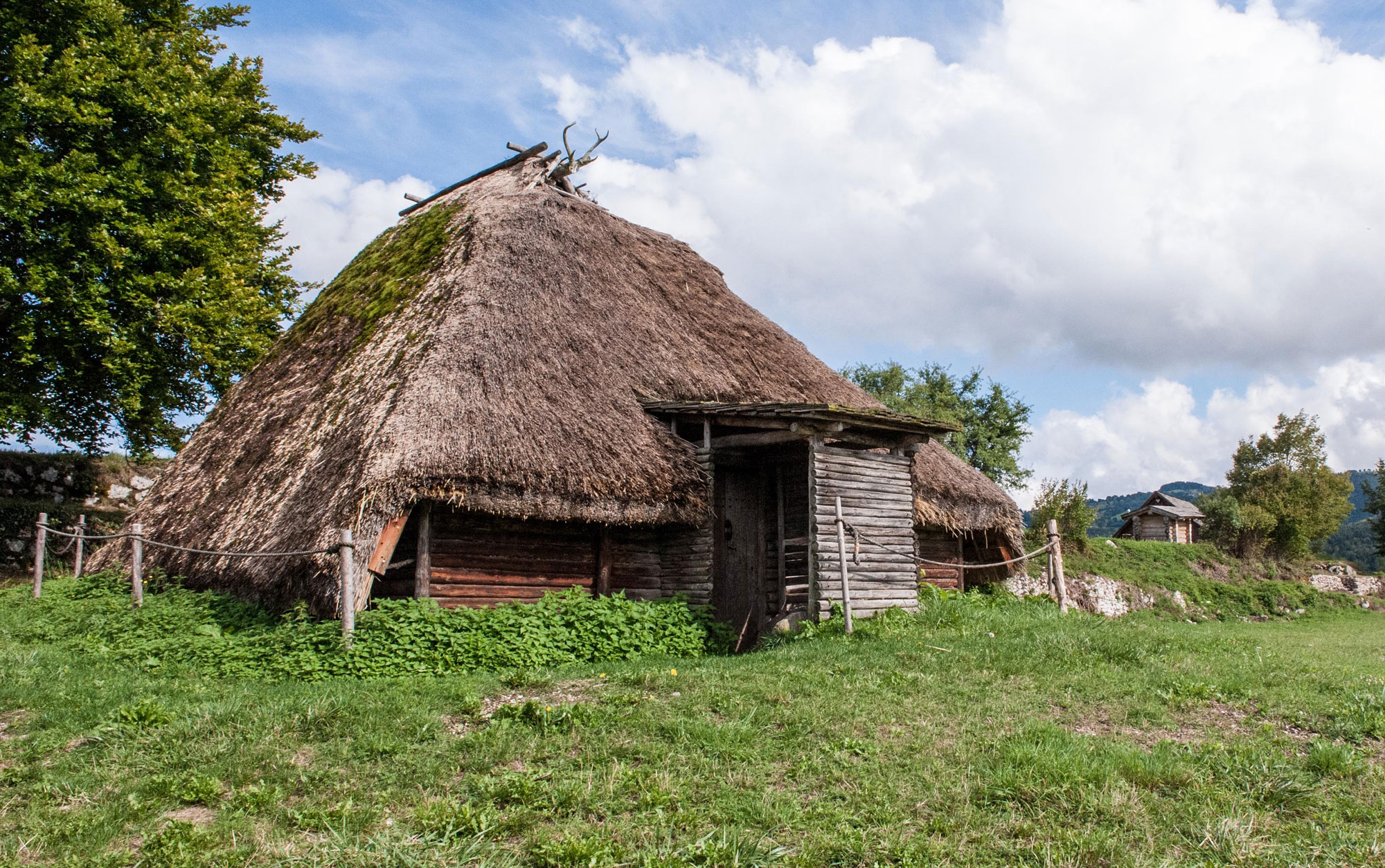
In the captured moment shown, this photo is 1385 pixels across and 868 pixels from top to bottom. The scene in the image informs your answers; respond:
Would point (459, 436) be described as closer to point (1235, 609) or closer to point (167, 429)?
point (167, 429)

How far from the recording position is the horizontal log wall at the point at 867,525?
424 inches

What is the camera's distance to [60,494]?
1862cm

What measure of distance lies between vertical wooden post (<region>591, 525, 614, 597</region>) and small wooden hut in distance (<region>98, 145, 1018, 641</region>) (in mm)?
28

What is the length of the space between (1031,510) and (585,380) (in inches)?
748

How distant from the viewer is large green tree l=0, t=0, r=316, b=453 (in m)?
14.5

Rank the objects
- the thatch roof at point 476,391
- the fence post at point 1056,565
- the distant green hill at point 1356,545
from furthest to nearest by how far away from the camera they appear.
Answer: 1. the distant green hill at point 1356,545
2. the fence post at point 1056,565
3. the thatch roof at point 476,391

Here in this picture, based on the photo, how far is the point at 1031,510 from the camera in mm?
26156

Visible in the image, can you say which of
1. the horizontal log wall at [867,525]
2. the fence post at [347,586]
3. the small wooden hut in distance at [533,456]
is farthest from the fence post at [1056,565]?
the fence post at [347,586]

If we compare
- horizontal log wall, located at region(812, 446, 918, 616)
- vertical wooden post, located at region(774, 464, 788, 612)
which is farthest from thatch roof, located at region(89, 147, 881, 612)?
horizontal log wall, located at region(812, 446, 918, 616)

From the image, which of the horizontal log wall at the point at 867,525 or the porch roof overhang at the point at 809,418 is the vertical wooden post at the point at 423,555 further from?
the horizontal log wall at the point at 867,525

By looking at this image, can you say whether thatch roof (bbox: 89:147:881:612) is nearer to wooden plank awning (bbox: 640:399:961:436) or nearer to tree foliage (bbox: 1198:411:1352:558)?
wooden plank awning (bbox: 640:399:961:436)

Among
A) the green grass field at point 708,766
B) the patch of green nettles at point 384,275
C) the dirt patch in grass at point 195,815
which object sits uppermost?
the patch of green nettles at point 384,275

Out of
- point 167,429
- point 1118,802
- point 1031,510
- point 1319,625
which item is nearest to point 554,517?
point 1118,802

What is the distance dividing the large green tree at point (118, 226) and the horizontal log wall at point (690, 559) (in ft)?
33.5
